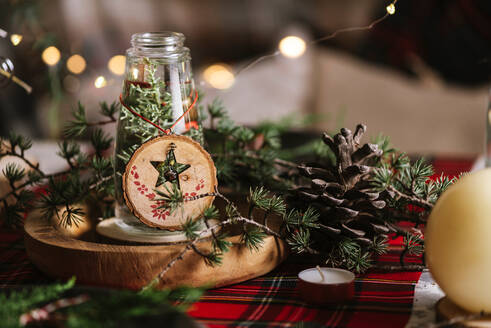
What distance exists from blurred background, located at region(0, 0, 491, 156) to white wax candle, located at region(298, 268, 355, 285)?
1366 millimetres

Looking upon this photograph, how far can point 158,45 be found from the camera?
23.2 inches

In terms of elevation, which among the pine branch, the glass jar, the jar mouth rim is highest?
the jar mouth rim

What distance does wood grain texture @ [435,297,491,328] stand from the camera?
42 centimetres

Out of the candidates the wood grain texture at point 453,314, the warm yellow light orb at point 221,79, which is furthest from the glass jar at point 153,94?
the wood grain texture at point 453,314

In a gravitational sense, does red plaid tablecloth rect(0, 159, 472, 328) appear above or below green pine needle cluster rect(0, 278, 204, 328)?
below

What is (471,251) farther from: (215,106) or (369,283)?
(215,106)

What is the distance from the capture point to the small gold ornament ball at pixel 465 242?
0.41 metres

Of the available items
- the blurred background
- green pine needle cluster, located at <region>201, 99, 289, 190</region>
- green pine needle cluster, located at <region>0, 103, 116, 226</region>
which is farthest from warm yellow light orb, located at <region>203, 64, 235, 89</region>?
the blurred background

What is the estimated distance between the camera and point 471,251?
0.41 metres

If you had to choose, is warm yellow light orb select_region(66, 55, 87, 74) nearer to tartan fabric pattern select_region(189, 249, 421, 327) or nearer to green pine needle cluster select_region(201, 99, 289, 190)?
green pine needle cluster select_region(201, 99, 289, 190)

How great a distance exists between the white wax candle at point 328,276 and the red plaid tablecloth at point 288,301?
0.02 metres

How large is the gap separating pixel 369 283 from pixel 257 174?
0.79ft

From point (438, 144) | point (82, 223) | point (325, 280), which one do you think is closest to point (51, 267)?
point (82, 223)

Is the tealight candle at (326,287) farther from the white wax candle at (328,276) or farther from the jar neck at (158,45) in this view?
the jar neck at (158,45)
